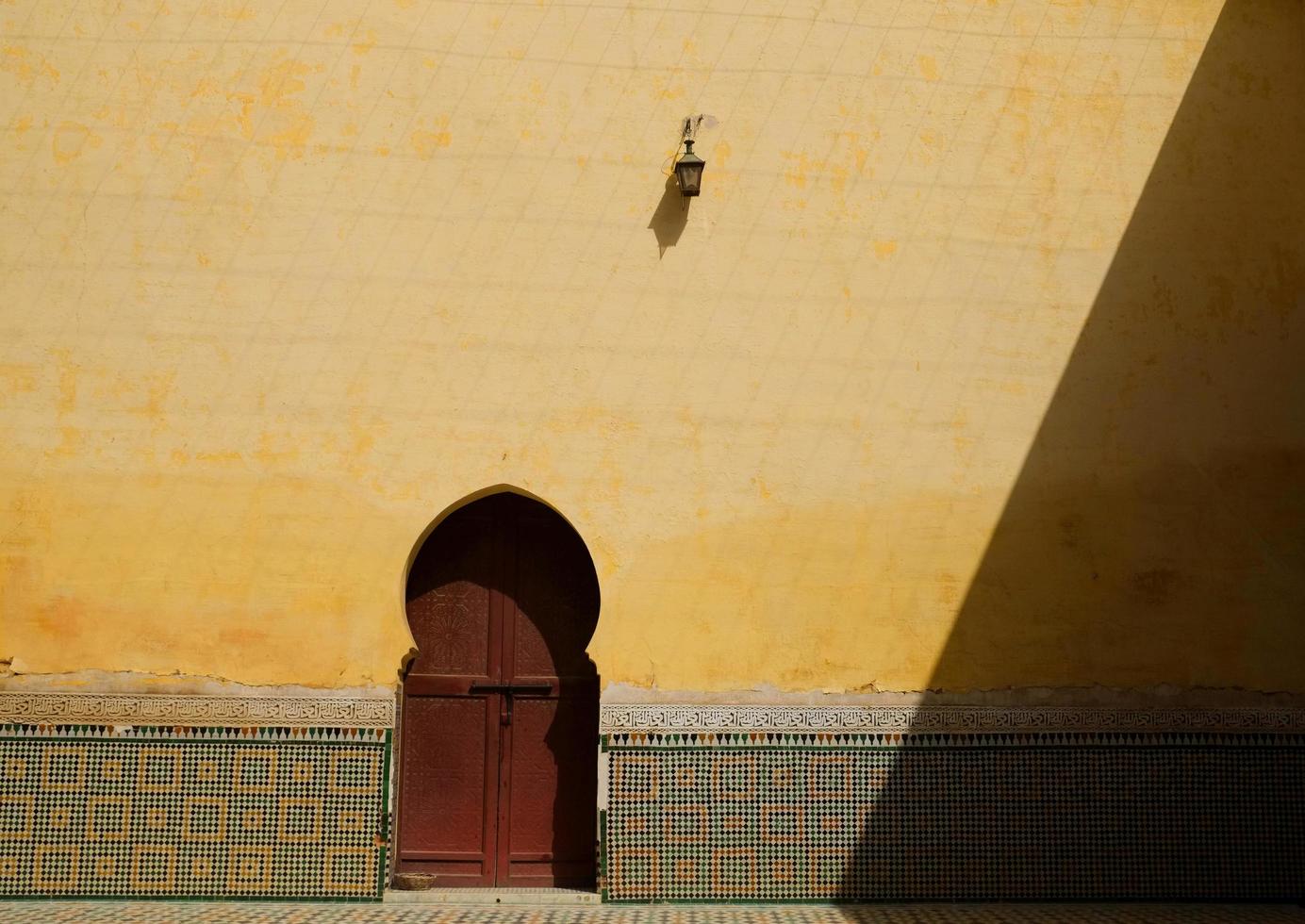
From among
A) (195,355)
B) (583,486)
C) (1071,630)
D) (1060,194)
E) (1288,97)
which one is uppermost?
(1288,97)

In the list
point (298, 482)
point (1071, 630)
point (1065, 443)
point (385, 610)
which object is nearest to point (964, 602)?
point (1071, 630)

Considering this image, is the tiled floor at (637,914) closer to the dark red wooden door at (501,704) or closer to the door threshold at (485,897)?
the door threshold at (485,897)

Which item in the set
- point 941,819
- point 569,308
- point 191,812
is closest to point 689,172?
point 569,308

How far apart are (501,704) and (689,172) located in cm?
235

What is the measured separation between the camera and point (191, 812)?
205 inches

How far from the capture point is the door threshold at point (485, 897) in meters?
5.23

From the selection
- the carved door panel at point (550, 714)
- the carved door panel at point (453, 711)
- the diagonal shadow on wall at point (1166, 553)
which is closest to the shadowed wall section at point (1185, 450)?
the diagonal shadow on wall at point (1166, 553)

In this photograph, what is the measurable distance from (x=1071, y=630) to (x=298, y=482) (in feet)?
10.5

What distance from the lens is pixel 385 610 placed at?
534cm

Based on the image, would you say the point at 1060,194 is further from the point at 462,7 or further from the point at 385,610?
the point at 385,610

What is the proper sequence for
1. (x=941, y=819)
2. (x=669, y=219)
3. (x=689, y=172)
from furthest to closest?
(x=669, y=219) < (x=689, y=172) < (x=941, y=819)

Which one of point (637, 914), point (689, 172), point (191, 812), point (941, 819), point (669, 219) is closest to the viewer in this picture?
point (637, 914)

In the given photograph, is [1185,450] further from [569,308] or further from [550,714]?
[550,714]

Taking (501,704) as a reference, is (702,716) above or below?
below
